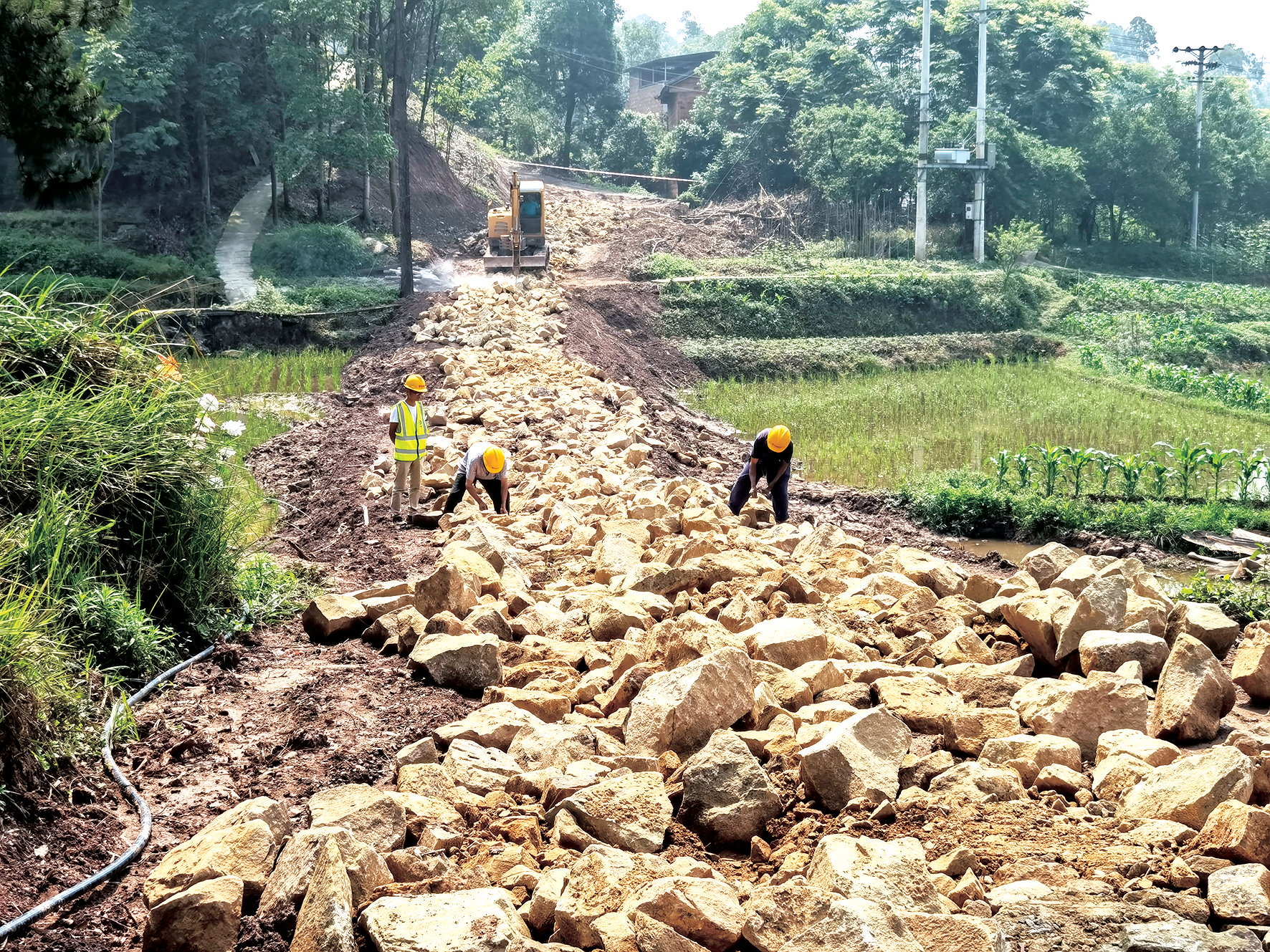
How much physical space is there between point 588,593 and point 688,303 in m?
19.4

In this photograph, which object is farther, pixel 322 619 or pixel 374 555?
pixel 374 555

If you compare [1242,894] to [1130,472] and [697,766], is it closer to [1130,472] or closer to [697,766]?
[697,766]

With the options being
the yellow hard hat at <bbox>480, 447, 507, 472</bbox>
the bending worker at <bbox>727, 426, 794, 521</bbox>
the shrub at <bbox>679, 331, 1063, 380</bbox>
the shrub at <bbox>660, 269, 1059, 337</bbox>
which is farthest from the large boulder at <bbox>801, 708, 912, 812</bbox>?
the shrub at <bbox>660, 269, 1059, 337</bbox>

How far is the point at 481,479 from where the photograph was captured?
920 cm

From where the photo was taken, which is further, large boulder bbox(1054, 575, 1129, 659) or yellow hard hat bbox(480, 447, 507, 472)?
yellow hard hat bbox(480, 447, 507, 472)

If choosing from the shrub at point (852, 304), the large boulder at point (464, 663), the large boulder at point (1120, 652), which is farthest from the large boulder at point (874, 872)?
the shrub at point (852, 304)

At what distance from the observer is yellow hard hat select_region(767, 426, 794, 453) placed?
30.9 ft

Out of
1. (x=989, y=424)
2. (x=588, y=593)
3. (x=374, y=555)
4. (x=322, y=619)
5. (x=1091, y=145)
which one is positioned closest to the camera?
(x=322, y=619)

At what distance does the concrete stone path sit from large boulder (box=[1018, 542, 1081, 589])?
19.4 meters

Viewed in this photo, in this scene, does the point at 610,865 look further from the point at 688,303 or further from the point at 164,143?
the point at 164,143

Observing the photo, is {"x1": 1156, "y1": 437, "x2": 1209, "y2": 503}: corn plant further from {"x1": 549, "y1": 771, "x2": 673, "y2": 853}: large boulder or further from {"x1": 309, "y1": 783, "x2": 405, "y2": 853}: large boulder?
{"x1": 309, "y1": 783, "x2": 405, "y2": 853}: large boulder

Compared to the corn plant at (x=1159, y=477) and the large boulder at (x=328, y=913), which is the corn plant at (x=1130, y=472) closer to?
the corn plant at (x=1159, y=477)

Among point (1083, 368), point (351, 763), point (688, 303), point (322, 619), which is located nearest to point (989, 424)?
point (1083, 368)

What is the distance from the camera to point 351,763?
443 centimetres
